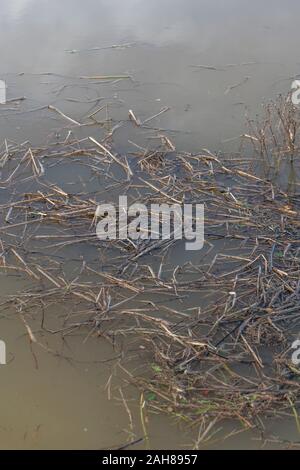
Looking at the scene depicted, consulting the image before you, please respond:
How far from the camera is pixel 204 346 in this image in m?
2.89

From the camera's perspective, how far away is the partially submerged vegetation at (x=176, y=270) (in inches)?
109

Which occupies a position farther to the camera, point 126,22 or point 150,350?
point 126,22

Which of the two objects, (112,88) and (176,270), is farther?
(112,88)

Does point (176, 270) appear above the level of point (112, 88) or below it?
below

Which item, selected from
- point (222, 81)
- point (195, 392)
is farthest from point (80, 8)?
point (195, 392)

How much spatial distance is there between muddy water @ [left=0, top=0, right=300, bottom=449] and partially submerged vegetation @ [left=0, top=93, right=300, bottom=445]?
118mm

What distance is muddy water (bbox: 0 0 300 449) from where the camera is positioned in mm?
2715

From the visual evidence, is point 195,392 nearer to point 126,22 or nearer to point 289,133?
point 289,133

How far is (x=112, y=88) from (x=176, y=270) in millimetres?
2524

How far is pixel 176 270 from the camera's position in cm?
345

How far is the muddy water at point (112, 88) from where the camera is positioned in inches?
107

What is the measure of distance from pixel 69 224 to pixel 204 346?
1.37 metres

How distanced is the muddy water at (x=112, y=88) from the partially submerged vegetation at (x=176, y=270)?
12cm

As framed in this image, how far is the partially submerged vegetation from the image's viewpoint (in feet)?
9.06
